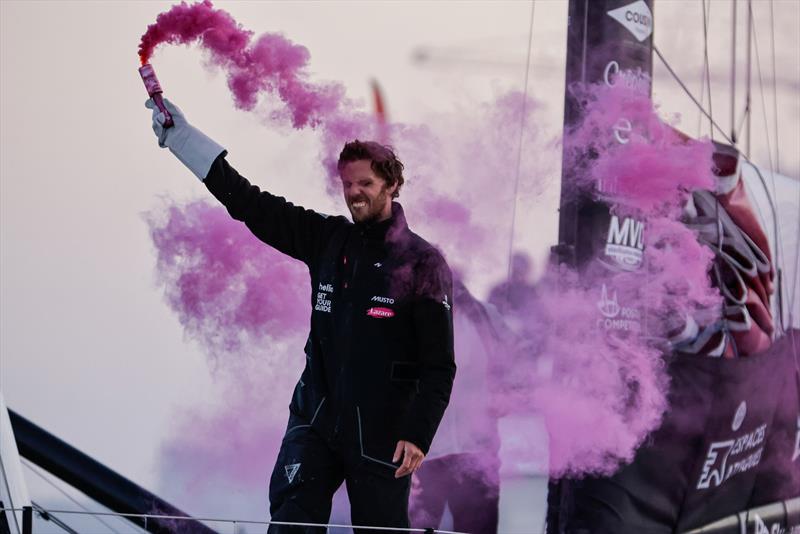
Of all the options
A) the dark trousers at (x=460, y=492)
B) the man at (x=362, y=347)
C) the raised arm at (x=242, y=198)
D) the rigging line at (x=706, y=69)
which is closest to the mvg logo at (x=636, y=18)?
the rigging line at (x=706, y=69)

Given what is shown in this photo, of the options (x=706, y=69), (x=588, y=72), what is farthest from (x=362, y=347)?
(x=706, y=69)

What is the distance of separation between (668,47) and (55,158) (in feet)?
9.80

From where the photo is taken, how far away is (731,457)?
571 centimetres

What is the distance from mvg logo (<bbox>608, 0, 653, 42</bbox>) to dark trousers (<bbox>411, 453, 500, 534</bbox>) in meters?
1.97

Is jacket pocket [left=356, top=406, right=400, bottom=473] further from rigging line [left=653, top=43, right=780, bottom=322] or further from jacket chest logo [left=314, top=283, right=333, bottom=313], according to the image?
rigging line [left=653, top=43, right=780, bottom=322]

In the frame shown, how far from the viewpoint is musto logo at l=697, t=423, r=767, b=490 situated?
5523mm

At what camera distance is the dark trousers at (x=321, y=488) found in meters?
3.06

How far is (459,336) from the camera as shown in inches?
180

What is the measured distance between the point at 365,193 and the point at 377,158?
107 millimetres

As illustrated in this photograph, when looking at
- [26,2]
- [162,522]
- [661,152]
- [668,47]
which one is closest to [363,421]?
[162,522]

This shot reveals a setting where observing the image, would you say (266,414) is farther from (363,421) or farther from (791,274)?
(791,274)

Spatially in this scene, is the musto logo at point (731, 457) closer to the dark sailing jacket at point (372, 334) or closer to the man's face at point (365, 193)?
the dark sailing jacket at point (372, 334)

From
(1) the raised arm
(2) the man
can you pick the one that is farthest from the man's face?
(1) the raised arm

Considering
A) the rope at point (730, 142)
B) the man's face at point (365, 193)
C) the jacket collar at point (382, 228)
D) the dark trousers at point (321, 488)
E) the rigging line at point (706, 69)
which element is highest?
the rigging line at point (706, 69)
